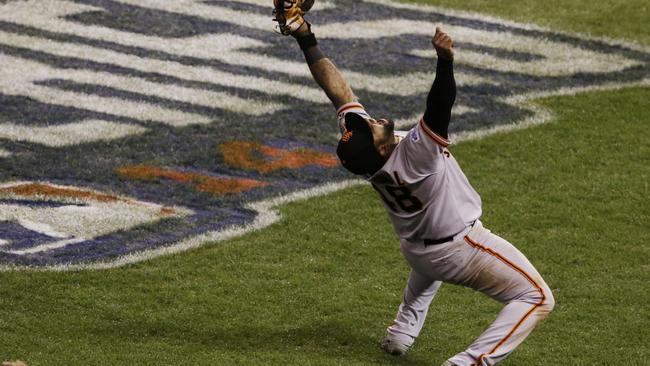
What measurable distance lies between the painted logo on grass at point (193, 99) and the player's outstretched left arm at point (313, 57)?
1895 millimetres

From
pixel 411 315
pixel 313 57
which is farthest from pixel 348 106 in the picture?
pixel 411 315

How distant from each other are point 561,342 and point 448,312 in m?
0.73

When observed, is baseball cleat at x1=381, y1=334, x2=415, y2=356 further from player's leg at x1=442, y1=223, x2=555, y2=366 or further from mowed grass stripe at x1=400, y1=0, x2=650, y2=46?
mowed grass stripe at x1=400, y1=0, x2=650, y2=46

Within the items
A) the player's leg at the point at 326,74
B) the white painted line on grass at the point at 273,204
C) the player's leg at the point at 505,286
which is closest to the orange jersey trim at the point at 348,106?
the player's leg at the point at 326,74

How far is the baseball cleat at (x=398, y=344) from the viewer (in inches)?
273

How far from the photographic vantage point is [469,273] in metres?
6.50

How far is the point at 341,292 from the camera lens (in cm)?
786

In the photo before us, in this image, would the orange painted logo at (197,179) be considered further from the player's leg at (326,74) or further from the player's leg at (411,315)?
the player's leg at (411,315)

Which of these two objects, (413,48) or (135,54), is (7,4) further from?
(413,48)

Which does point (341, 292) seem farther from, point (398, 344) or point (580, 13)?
point (580, 13)

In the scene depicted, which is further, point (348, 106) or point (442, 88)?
point (348, 106)

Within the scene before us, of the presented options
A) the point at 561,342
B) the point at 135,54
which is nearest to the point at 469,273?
the point at 561,342

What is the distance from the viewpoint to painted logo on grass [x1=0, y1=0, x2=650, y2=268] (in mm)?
9078

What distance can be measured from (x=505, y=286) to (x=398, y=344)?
713 millimetres
